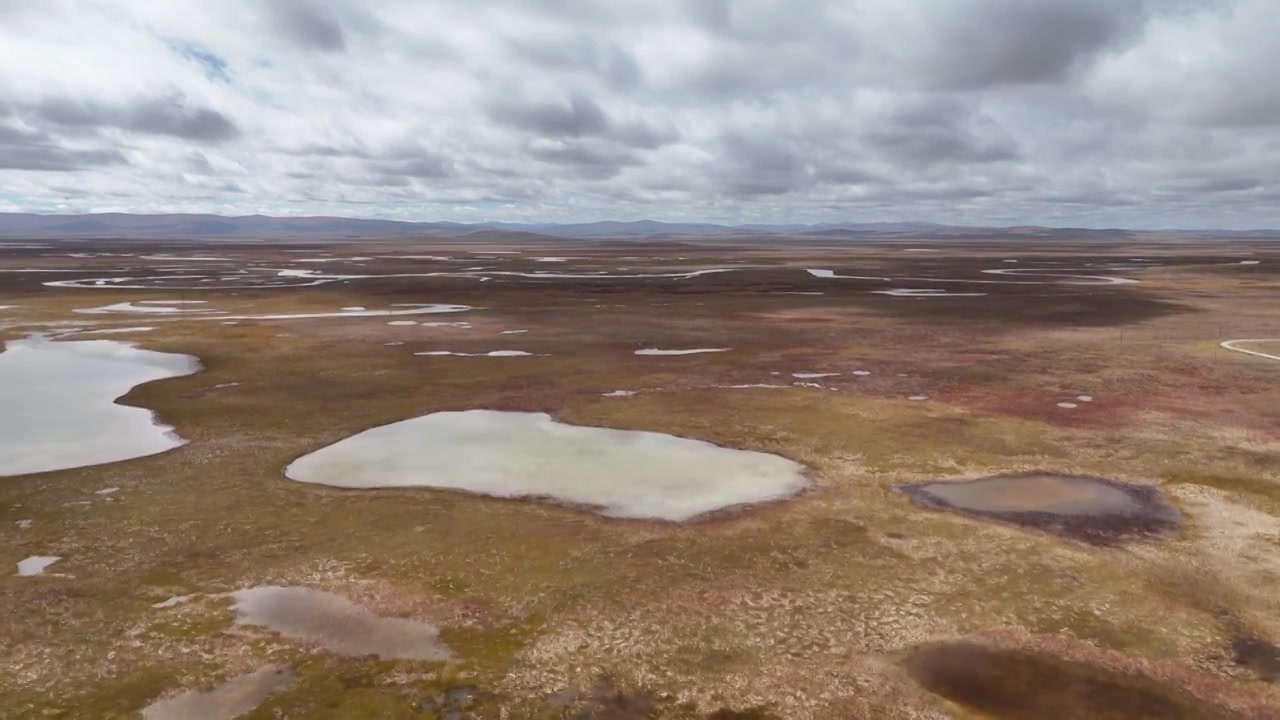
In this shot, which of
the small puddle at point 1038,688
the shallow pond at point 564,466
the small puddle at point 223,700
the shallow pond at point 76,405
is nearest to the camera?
the small puddle at point 223,700

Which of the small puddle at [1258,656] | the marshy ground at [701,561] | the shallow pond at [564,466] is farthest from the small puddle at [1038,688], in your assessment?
the shallow pond at [564,466]

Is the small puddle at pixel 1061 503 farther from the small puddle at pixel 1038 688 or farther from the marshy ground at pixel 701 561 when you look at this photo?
the small puddle at pixel 1038 688

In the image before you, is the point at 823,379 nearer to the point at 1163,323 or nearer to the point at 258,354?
the point at 258,354

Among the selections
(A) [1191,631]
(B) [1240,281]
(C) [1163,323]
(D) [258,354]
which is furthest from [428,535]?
(B) [1240,281]

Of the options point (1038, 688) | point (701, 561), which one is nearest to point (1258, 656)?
point (1038, 688)

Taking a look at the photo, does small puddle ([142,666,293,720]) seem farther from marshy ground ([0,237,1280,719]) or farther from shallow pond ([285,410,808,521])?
shallow pond ([285,410,808,521])

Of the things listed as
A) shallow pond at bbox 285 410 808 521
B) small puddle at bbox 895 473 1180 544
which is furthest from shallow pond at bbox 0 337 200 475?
small puddle at bbox 895 473 1180 544
